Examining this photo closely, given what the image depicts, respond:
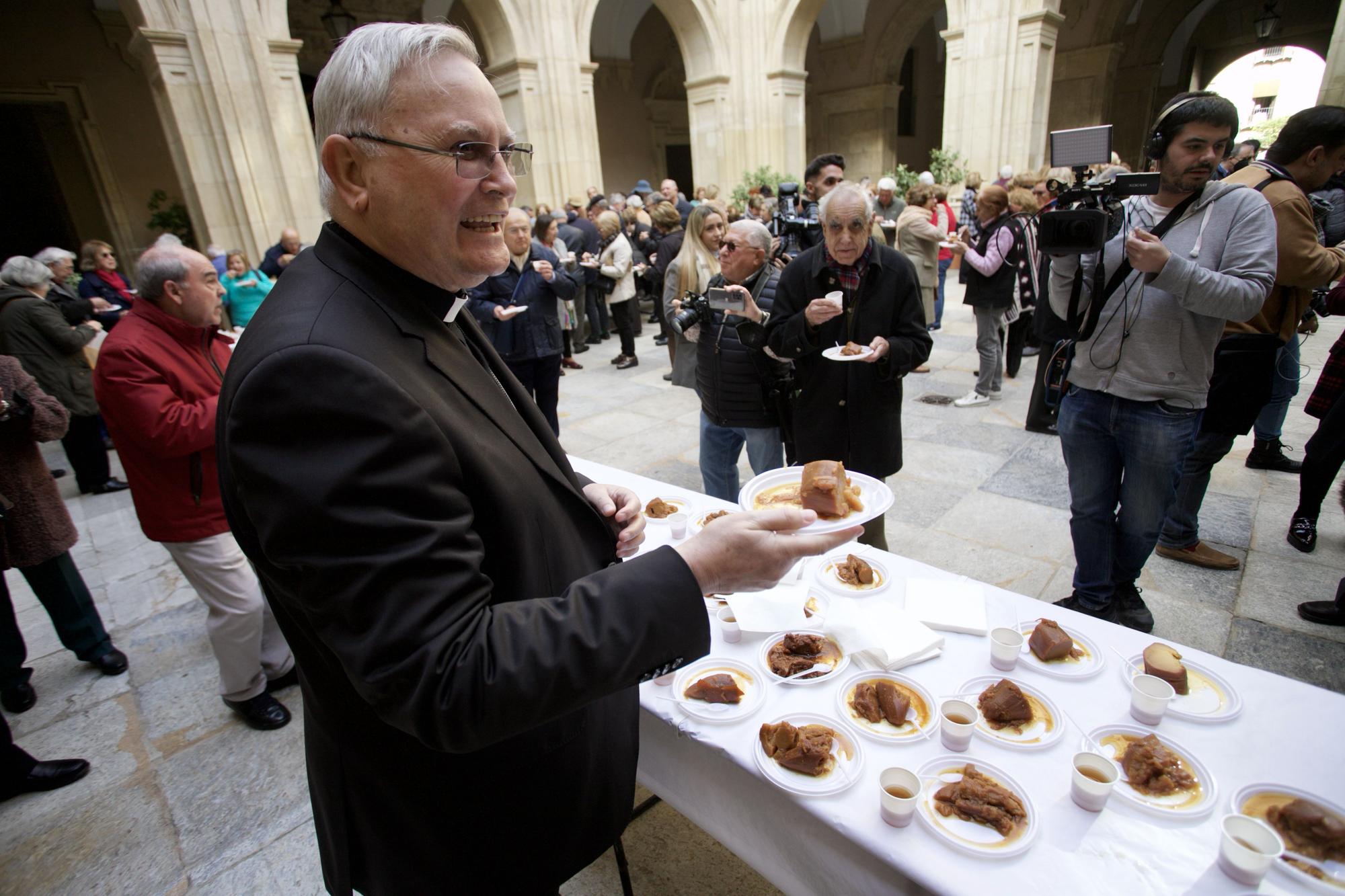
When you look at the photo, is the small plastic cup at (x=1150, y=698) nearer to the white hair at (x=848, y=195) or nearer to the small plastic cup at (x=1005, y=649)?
the small plastic cup at (x=1005, y=649)

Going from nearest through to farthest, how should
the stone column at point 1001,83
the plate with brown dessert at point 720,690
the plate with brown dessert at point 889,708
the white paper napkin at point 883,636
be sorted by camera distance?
the plate with brown dessert at point 889,708
the plate with brown dessert at point 720,690
the white paper napkin at point 883,636
the stone column at point 1001,83

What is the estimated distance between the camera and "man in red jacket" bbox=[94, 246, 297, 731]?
2.68 meters

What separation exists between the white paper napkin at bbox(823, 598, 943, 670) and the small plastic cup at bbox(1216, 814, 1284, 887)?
0.69 m

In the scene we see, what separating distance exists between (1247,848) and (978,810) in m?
0.44

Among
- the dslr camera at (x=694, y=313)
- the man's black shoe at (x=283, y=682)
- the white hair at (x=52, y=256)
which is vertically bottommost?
the man's black shoe at (x=283, y=682)

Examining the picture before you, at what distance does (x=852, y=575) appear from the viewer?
7.25ft

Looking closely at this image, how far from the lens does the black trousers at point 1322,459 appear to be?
11.2 feet

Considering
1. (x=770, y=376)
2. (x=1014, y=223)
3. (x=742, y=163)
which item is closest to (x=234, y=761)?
(x=770, y=376)

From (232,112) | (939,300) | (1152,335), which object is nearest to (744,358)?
Result: (1152,335)

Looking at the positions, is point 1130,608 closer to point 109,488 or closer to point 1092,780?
point 1092,780

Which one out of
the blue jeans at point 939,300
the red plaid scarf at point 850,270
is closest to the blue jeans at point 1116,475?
the red plaid scarf at point 850,270

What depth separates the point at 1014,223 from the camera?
19.7ft

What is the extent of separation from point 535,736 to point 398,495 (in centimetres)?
66

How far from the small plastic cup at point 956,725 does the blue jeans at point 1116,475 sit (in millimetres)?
1797
